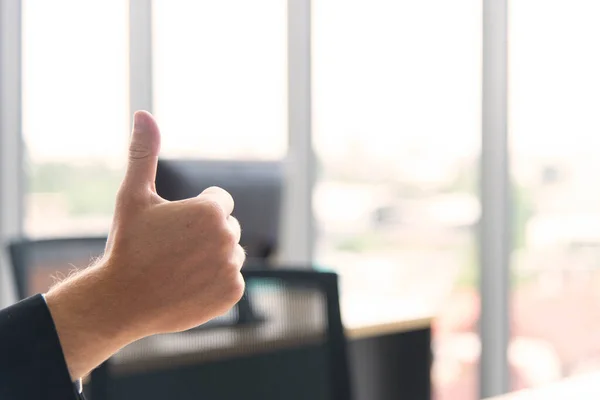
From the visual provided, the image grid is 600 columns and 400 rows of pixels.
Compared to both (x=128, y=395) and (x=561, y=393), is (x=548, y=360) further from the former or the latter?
(x=128, y=395)

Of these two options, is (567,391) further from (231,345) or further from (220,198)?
(220,198)

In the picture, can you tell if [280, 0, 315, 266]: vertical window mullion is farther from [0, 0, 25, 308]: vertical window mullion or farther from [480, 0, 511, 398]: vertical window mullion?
[0, 0, 25, 308]: vertical window mullion

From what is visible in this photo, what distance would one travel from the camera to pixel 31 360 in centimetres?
66

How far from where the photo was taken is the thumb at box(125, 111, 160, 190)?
75 cm

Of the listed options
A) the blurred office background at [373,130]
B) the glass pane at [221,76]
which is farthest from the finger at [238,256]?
the glass pane at [221,76]

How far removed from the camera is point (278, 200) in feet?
6.34

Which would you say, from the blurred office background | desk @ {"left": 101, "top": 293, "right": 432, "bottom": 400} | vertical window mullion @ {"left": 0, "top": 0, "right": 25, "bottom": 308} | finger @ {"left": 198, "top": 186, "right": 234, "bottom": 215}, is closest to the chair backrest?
desk @ {"left": 101, "top": 293, "right": 432, "bottom": 400}

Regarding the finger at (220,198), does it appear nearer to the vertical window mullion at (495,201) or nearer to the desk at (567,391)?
the desk at (567,391)

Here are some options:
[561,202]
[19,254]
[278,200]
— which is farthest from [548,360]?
[19,254]

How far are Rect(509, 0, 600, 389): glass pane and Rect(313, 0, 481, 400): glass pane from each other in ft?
0.72

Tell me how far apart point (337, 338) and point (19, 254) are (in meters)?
1.29

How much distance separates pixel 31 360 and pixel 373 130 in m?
3.04

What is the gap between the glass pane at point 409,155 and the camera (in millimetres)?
3477

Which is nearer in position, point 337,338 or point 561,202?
point 337,338
